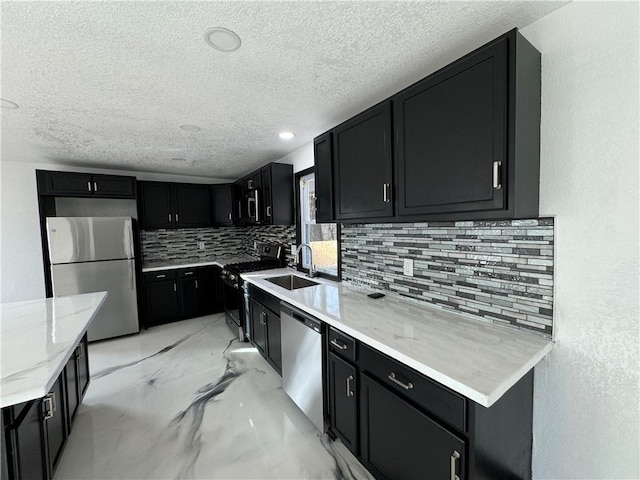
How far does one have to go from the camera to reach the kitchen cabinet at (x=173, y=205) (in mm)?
3992

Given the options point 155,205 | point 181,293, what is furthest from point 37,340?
point 155,205

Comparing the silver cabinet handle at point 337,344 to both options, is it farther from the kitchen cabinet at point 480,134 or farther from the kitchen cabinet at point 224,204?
the kitchen cabinet at point 224,204

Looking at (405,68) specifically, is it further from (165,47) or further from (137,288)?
(137,288)

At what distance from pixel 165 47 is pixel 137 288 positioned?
10.8ft

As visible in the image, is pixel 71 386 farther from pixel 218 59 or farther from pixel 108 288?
pixel 218 59

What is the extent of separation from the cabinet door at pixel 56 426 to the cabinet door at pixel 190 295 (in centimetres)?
240

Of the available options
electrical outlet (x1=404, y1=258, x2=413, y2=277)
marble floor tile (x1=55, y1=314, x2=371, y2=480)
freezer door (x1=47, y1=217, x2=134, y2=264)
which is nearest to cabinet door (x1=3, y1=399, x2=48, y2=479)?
marble floor tile (x1=55, y1=314, x2=371, y2=480)

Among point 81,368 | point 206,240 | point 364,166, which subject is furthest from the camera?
point 206,240

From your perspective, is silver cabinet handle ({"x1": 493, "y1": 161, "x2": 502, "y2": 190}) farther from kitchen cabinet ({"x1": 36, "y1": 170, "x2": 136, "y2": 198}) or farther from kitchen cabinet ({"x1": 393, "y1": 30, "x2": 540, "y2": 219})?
kitchen cabinet ({"x1": 36, "y1": 170, "x2": 136, "y2": 198})

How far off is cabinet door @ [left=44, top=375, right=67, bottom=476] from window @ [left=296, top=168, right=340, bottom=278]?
2050 mm

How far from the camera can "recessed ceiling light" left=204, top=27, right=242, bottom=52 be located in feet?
4.01

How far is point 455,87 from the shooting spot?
4.11 ft

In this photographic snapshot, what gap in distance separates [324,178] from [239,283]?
180 cm

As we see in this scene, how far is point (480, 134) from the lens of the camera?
1.17m
